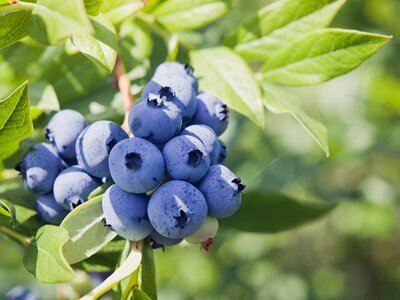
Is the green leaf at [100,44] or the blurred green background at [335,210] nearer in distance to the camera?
the green leaf at [100,44]

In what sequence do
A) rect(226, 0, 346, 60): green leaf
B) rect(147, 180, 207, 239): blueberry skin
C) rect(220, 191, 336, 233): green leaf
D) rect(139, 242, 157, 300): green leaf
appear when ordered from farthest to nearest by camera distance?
rect(220, 191, 336, 233): green leaf, rect(226, 0, 346, 60): green leaf, rect(139, 242, 157, 300): green leaf, rect(147, 180, 207, 239): blueberry skin

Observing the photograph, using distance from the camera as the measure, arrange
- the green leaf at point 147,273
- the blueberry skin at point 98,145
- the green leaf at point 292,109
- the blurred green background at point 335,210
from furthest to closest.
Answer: the blurred green background at point 335,210, the green leaf at point 292,109, the green leaf at point 147,273, the blueberry skin at point 98,145

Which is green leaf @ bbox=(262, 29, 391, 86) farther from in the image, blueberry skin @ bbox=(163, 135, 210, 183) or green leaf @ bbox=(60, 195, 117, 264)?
green leaf @ bbox=(60, 195, 117, 264)

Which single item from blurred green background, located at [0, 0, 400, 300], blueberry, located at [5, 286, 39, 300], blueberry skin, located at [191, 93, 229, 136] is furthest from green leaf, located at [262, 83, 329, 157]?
blurred green background, located at [0, 0, 400, 300]

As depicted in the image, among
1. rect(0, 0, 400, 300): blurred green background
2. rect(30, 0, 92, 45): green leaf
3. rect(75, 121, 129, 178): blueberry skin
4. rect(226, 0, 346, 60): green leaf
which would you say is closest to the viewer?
rect(30, 0, 92, 45): green leaf

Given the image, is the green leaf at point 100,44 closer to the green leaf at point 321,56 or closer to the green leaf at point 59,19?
the green leaf at point 59,19

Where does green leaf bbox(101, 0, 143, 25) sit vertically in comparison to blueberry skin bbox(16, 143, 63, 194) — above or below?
above

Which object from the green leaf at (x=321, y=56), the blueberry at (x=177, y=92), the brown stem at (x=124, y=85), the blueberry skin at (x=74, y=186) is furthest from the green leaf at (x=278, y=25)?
the blueberry skin at (x=74, y=186)
